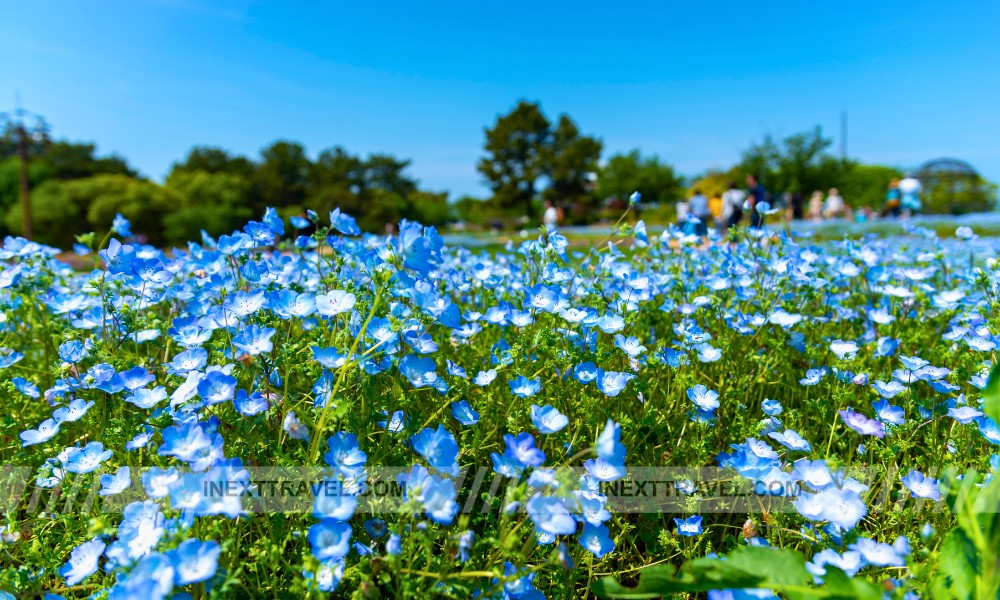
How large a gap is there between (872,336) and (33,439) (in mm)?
2831

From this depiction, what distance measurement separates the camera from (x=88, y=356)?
1.80 m

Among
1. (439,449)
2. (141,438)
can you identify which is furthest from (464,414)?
(141,438)

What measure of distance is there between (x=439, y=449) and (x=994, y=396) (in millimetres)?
1002

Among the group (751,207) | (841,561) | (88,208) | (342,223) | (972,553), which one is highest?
(88,208)

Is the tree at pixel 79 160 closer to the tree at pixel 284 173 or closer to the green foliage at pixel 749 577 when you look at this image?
the tree at pixel 284 173

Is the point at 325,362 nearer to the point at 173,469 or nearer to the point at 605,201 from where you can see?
the point at 173,469

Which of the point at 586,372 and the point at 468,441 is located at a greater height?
the point at 586,372

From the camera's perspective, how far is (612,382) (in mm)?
1688

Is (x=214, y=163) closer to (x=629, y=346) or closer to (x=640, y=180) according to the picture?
(x=640, y=180)

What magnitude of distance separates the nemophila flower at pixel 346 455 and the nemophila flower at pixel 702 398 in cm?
94

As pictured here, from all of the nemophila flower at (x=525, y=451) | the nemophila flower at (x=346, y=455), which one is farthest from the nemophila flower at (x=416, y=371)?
the nemophila flower at (x=525, y=451)

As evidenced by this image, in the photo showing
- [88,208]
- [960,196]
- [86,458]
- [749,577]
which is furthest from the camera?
[960,196]

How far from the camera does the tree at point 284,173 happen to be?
1682 inches

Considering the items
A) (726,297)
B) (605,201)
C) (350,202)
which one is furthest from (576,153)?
(726,297)
